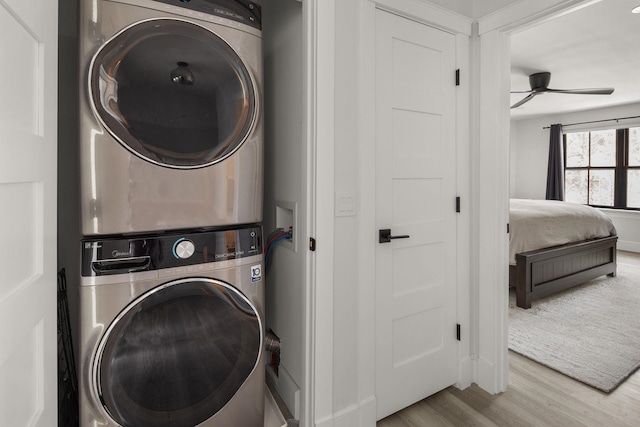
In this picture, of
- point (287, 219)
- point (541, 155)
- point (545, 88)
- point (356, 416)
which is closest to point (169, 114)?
point (287, 219)

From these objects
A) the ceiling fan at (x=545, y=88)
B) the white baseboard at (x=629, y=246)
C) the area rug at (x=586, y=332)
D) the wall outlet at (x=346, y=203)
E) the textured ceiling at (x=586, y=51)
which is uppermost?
the textured ceiling at (x=586, y=51)

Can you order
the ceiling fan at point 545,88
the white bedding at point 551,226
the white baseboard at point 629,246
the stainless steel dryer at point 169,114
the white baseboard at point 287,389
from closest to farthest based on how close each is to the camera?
the stainless steel dryer at point 169,114, the white baseboard at point 287,389, the white bedding at point 551,226, the ceiling fan at point 545,88, the white baseboard at point 629,246

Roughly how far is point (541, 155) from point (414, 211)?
272 inches

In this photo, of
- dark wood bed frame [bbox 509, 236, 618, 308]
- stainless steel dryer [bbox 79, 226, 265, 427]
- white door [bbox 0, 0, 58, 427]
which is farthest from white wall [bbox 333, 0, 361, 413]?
dark wood bed frame [bbox 509, 236, 618, 308]

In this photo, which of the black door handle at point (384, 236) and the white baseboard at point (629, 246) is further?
the white baseboard at point (629, 246)

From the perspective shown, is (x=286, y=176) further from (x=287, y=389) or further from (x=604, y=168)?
(x=604, y=168)

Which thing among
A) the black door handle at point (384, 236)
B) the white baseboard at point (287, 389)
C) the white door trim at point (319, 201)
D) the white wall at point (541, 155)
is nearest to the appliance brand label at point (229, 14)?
the white door trim at point (319, 201)

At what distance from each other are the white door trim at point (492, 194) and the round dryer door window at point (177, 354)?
54.7 inches

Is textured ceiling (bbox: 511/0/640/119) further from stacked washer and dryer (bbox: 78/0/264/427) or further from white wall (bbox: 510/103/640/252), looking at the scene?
stacked washer and dryer (bbox: 78/0/264/427)

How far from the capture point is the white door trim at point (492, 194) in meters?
1.95

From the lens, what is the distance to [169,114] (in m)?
1.17

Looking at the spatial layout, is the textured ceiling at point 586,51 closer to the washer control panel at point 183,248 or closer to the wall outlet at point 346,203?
the wall outlet at point 346,203

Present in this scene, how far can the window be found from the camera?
5.93 metres

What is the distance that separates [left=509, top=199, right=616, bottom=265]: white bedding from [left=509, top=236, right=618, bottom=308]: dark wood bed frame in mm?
76
